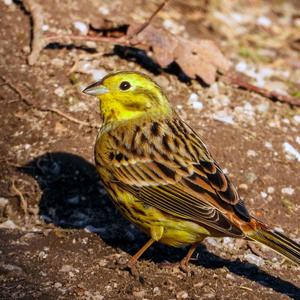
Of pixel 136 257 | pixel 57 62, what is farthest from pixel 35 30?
pixel 136 257

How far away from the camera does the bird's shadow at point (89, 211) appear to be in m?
5.88

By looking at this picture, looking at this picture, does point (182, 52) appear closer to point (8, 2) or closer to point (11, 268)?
point (8, 2)

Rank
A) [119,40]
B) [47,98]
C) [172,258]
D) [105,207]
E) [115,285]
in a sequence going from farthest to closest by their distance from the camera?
[119,40], [47,98], [105,207], [172,258], [115,285]

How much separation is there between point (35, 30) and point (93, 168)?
70.1 inches

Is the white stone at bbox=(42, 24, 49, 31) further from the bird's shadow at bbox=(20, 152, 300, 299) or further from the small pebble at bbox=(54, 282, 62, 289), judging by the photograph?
the small pebble at bbox=(54, 282, 62, 289)

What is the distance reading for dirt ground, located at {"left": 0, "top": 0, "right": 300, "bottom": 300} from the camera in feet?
18.0

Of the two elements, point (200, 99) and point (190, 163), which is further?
point (200, 99)

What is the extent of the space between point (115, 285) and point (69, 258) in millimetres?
432

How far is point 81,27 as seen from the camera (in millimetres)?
8070

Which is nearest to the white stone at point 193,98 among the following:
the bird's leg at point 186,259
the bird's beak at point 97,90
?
the bird's beak at point 97,90

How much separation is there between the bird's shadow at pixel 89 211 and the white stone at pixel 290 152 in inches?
62.0

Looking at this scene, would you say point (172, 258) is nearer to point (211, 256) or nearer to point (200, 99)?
point (211, 256)

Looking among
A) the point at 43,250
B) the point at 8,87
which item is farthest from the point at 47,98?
the point at 43,250

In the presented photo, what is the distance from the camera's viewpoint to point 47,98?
23.7ft
